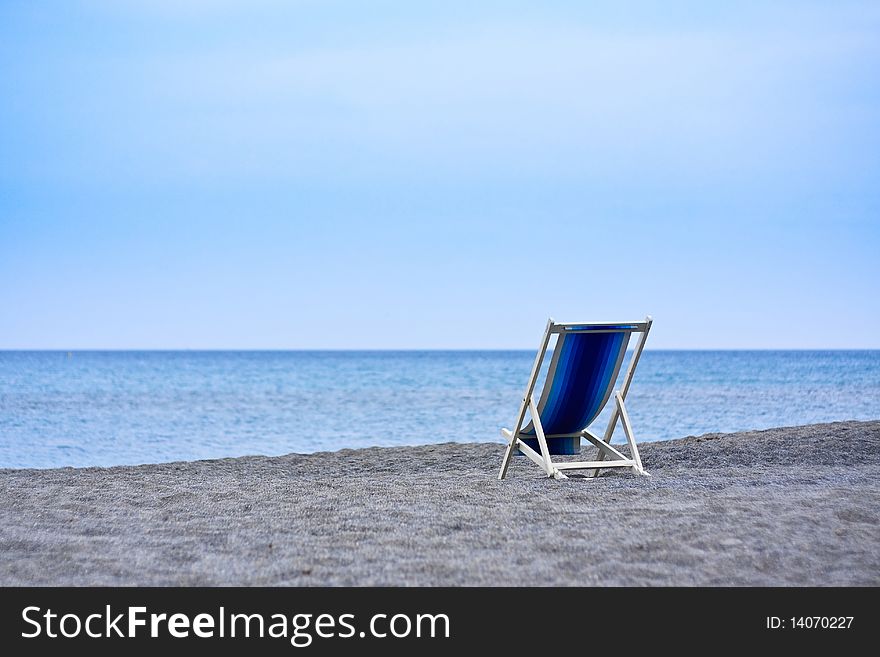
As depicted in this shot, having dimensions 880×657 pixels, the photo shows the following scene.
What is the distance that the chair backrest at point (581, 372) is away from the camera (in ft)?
15.7

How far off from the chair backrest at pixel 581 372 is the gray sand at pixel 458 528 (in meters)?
0.49

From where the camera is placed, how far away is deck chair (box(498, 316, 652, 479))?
4.78 metres

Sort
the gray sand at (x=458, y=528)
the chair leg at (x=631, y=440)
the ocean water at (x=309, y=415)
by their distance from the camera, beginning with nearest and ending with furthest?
the gray sand at (x=458, y=528) → the chair leg at (x=631, y=440) → the ocean water at (x=309, y=415)

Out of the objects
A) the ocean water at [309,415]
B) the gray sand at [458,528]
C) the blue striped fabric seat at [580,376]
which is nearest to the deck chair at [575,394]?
the blue striped fabric seat at [580,376]

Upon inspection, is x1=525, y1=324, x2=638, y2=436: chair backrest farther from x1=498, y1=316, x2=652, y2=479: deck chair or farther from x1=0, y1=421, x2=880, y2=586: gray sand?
x1=0, y1=421, x2=880, y2=586: gray sand

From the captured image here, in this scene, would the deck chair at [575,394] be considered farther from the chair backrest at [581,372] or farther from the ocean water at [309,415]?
the ocean water at [309,415]

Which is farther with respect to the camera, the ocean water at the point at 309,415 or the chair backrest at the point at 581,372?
the ocean water at the point at 309,415

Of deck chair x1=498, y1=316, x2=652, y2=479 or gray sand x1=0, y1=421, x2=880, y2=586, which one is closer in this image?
gray sand x1=0, y1=421, x2=880, y2=586

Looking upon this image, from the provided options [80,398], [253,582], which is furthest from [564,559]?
[80,398]

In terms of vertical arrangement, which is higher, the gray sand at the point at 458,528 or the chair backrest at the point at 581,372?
the chair backrest at the point at 581,372

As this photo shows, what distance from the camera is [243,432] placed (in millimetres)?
12258

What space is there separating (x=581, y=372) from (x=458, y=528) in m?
1.76

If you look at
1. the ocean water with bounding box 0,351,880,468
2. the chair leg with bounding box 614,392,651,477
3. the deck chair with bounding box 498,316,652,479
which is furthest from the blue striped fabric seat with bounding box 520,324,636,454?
the ocean water with bounding box 0,351,880,468
